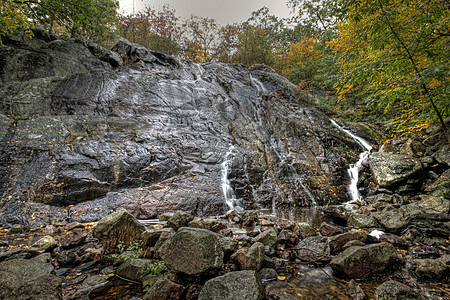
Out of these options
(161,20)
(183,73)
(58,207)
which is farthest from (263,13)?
(58,207)

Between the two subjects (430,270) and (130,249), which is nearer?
(430,270)

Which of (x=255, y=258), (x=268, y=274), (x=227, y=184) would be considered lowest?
(x=268, y=274)

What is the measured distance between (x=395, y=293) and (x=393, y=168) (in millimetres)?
7405

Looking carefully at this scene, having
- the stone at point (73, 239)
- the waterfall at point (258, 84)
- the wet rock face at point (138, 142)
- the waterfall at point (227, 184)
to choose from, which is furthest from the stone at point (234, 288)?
the waterfall at point (258, 84)

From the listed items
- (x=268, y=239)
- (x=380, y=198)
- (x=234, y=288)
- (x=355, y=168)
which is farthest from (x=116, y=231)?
(x=355, y=168)

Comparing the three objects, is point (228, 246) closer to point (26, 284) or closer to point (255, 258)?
point (255, 258)

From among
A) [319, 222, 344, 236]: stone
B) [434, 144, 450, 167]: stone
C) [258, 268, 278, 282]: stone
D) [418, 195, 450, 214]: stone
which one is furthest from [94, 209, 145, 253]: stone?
[434, 144, 450, 167]: stone

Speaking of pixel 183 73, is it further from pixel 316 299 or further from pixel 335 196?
pixel 316 299

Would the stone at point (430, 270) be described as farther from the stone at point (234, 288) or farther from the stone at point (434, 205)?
the stone at point (434, 205)

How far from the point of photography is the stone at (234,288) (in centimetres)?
223

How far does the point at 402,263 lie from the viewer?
3.15 meters

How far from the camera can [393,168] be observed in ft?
25.7

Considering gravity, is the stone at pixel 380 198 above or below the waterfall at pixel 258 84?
below

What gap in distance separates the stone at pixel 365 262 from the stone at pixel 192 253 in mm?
1933
